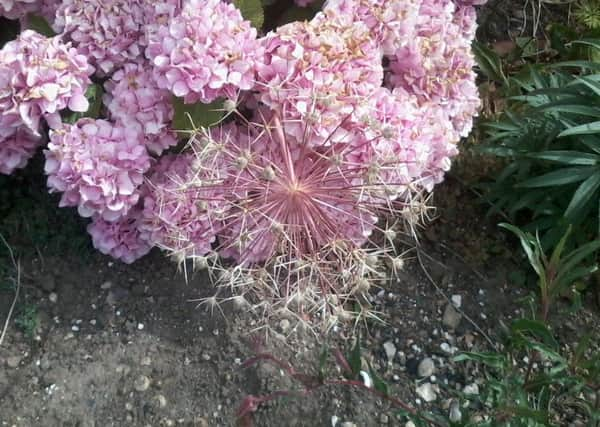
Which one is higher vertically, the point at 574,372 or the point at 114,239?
the point at 574,372

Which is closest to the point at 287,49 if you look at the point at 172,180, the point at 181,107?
the point at 181,107

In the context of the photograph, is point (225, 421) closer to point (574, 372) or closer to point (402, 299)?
point (402, 299)

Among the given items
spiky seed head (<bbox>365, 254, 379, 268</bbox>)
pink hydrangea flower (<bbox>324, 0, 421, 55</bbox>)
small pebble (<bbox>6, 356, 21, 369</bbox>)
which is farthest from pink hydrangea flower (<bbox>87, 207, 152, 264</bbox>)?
pink hydrangea flower (<bbox>324, 0, 421, 55</bbox>)

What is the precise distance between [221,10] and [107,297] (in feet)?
2.91

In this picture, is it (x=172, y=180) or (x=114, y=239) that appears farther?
(x=114, y=239)

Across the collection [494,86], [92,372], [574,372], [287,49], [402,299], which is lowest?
[92,372]

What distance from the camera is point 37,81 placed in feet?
4.62

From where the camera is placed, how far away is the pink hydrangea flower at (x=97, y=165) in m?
1.43

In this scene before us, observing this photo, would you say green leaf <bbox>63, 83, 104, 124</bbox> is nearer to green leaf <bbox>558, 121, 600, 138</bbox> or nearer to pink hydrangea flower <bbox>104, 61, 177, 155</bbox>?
pink hydrangea flower <bbox>104, 61, 177, 155</bbox>

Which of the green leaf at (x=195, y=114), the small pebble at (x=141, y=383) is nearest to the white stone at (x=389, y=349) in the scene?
the small pebble at (x=141, y=383)

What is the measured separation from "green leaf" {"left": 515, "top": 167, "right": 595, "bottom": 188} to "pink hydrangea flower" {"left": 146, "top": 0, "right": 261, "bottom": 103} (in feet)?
2.75

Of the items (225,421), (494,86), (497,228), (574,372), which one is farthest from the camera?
(494,86)

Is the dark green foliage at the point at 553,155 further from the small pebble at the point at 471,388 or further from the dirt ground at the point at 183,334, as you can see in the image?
the small pebble at the point at 471,388

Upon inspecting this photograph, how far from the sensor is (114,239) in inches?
66.2
